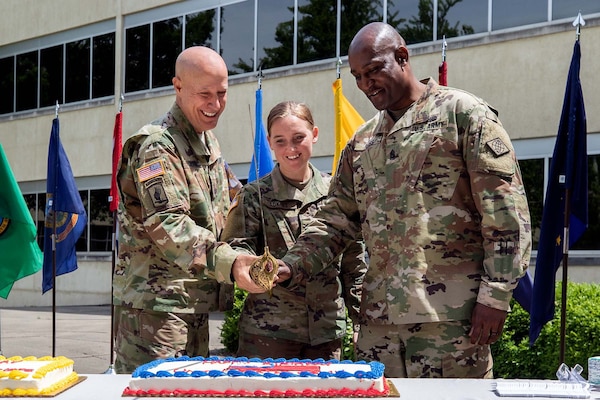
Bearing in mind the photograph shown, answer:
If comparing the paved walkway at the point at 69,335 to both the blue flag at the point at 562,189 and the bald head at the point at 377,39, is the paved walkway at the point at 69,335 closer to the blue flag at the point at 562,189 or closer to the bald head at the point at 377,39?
the blue flag at the point at 562,189

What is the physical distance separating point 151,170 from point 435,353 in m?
1.44

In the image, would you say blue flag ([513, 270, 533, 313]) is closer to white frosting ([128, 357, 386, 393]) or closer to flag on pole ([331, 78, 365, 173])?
flag on pole ([331, 78, 365, 173])

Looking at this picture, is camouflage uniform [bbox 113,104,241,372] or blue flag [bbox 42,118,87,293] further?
blue flag [bbox 42,118,87,293]

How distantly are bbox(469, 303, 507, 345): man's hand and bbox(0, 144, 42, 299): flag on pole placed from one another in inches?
189

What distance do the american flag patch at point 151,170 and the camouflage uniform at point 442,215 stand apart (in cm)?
90

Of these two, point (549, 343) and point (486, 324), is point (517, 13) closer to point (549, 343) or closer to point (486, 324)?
point (549, 343)

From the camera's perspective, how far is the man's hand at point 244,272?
3410 millimetres

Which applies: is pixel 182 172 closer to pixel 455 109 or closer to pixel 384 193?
pixel 384 193

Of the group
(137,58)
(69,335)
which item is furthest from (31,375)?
(137,58)

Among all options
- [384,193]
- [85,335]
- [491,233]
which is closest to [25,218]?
[384,193]

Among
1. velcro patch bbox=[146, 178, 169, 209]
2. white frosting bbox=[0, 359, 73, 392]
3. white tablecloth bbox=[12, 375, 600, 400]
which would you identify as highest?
velcro patch bbox=[146, 178, 169, 209]

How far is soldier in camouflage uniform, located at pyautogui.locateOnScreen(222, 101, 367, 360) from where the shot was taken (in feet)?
12.5

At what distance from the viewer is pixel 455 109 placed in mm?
3303

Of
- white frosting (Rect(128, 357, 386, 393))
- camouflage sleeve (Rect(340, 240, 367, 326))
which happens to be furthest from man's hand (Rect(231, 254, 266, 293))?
white frosting (Rect(128, 357, 386, 393))
